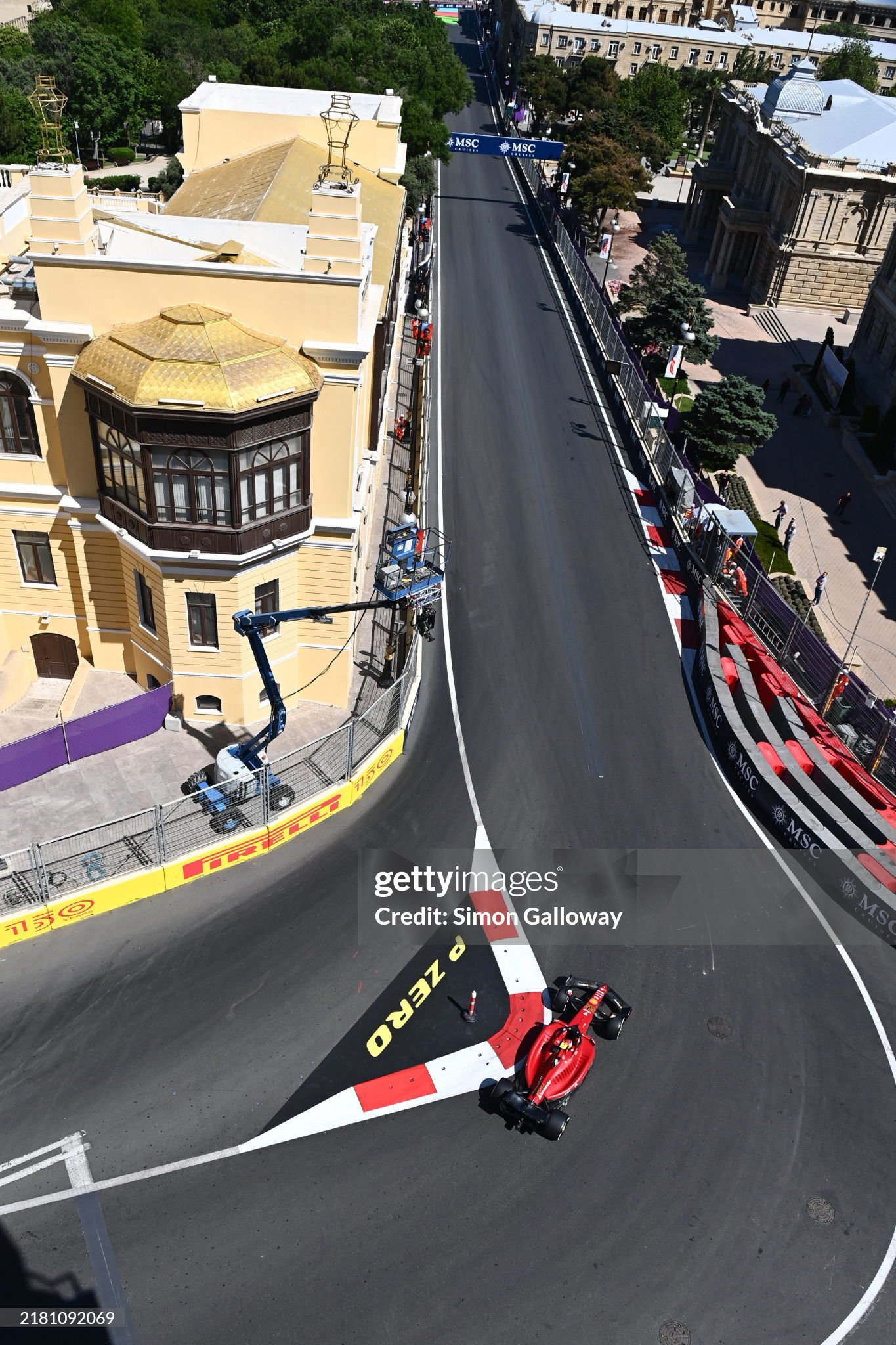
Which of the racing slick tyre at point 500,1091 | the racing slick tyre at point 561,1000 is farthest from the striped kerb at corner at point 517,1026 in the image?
the racing slick tyre at point 500,1091

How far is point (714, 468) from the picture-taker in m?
52.6

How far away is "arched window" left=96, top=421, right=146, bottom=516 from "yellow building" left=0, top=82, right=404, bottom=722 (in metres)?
0.09

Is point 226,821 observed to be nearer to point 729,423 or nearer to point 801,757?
point 801,757

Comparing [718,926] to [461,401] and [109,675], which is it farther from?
[461,401]

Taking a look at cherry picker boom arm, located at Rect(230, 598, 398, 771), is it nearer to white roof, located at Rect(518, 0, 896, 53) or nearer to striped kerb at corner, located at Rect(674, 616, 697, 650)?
striped kerb at corner, located at Rect(674, 616, 697, 650)

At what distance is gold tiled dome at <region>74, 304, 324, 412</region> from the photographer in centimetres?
2697

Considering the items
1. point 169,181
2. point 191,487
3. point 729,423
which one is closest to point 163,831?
point 191,487

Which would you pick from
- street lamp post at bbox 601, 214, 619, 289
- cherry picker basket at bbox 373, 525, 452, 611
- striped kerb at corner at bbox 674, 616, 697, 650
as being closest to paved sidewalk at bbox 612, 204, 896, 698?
street lamp post at bbox 601, 214, 619, 289

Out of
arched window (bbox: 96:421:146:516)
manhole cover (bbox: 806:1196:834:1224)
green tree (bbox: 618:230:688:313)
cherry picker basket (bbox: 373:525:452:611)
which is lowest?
manhole cover (bbox: 806:1196:834:1224)

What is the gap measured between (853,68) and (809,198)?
68.3 m

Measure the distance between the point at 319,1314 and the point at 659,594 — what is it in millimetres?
29584

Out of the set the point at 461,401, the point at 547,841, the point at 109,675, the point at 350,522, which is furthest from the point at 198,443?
the point at 461,401

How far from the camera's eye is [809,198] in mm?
78625

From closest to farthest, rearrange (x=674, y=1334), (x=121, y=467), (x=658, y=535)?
(x=674, y=1334), (x=121, y=467), (x=658, y=535)
